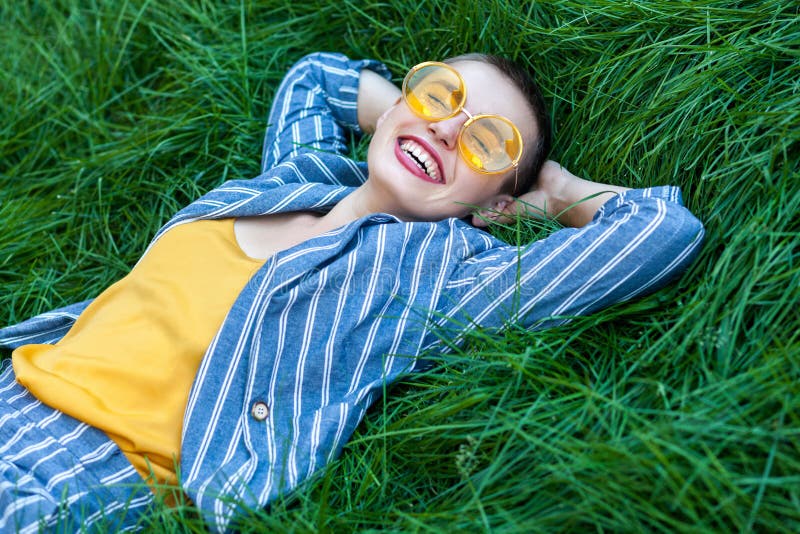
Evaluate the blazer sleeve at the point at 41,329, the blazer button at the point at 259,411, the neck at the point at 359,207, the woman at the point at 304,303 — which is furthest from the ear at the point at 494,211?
the blazer sleeve at the point at 41,329

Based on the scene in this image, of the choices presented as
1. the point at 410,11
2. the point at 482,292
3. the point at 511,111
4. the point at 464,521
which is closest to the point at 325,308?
the point at 482,292

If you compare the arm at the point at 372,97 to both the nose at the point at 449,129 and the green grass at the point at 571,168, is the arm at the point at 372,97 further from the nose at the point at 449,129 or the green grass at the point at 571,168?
the nose at the point at 449,129

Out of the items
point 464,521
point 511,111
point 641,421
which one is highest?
point 511,111

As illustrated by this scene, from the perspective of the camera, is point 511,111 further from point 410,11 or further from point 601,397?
point 601,397

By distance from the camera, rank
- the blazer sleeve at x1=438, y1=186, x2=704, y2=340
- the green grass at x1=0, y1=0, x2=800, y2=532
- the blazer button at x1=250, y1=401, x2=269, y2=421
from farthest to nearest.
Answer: the blazer button at x1=250, y1=401, x2=269, y2=421, the blazer sleeve at x1=438, y1=186, x2=704, y2=340, the green grass at x1=0, y1=0, x2=800, y2=532

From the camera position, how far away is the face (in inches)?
94.7

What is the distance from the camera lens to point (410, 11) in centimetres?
301

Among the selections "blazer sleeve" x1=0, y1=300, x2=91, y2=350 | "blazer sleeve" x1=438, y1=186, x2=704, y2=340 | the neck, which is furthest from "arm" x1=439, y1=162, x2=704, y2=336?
"blazer sleeve" x1=0, y1=300, x2=91, y2=350

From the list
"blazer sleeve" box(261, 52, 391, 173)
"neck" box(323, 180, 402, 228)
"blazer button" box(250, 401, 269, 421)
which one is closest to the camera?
"blazer button" box(250, 401, 269, 421)

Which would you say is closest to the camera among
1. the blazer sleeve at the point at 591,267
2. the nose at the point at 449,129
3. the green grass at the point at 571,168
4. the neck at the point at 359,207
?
the green grass at the point at 571,168

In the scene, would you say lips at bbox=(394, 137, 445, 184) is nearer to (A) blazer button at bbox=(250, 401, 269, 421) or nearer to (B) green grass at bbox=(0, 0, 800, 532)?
(B) green grass at bbox=(0, 0, 800, 532)

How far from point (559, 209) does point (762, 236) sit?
0.71 metres

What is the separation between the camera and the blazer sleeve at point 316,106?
9.62 ft

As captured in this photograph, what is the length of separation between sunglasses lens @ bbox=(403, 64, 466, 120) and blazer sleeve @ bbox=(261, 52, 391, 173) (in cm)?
57
